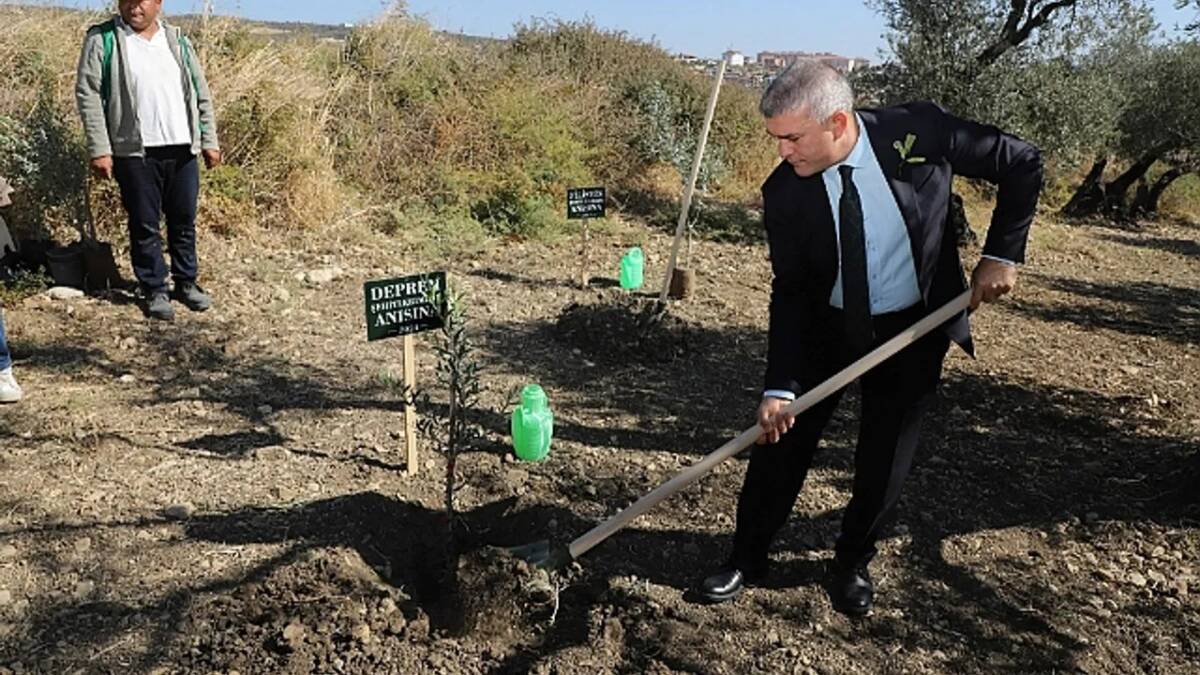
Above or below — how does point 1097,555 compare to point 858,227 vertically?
below

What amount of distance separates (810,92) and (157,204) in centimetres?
430

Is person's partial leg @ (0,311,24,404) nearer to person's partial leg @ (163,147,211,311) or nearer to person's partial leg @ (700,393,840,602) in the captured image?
person's partial leg @ (163,147,211,311)

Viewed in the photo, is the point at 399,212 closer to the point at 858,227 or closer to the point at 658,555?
the point at 658,555

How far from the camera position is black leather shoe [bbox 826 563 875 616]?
2.89 m

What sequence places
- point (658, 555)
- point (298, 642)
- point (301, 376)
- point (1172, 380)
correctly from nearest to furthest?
1. point (298, 642)
2. point (658, 555)
3. point (301, 376)
4. point (1172, 380)

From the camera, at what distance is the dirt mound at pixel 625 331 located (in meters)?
5.20

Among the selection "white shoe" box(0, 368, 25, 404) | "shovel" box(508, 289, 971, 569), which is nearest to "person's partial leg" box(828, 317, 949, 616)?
"shovel" box(508, 289, 971, 569)

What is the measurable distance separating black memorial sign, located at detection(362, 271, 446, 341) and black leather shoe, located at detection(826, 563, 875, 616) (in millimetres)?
1645

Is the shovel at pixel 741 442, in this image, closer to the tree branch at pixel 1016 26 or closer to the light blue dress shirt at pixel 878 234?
the light blue dress shirt at pixel 878 234

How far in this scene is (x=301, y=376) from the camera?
4664mm

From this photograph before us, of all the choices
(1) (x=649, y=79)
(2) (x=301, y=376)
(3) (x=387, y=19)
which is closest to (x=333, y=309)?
(2) (x=301, y=376)

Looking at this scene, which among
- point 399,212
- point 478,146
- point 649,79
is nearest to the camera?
point 399,212

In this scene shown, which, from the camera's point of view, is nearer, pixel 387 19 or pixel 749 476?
pixel 749 476

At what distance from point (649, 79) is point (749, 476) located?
10.5 meters
